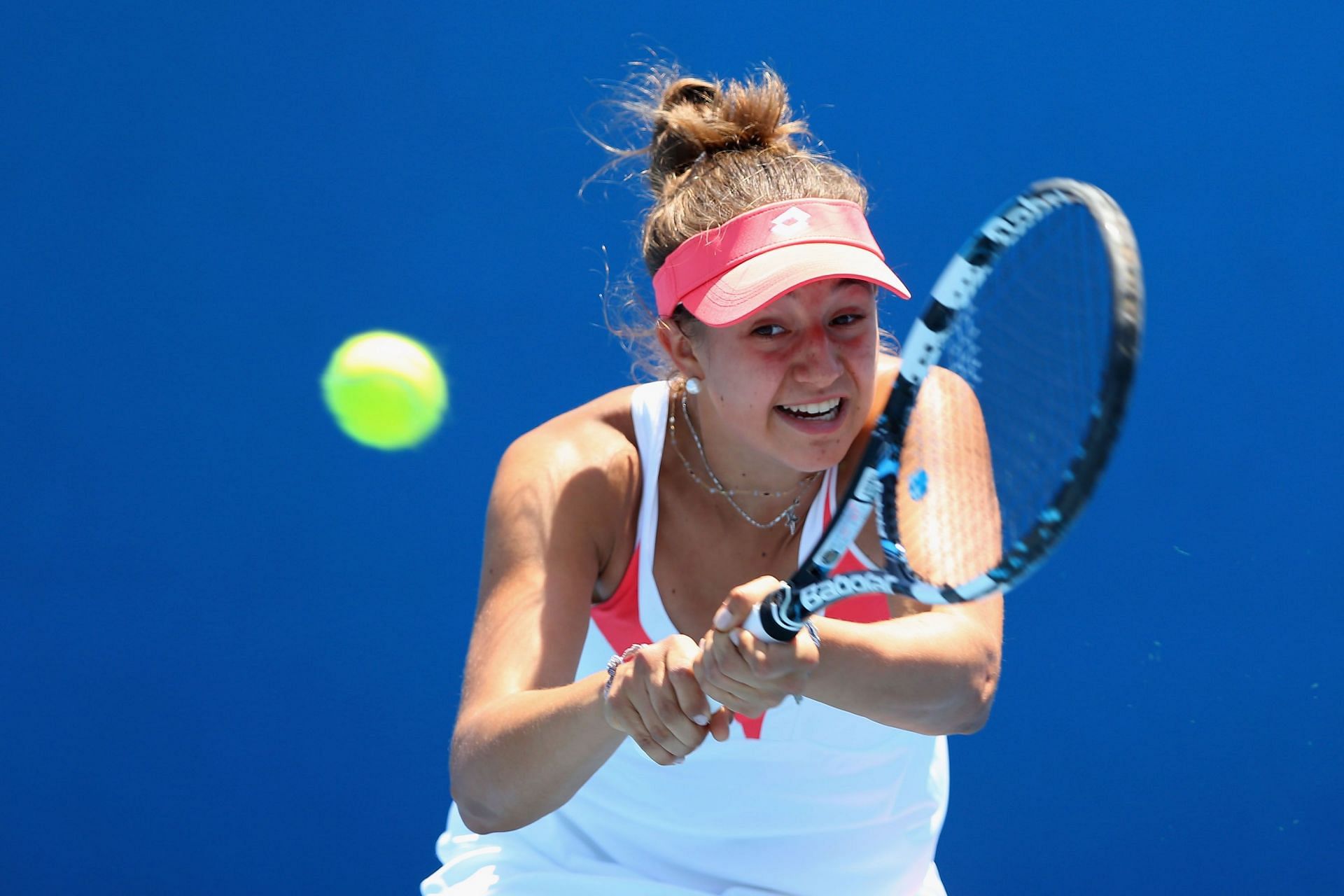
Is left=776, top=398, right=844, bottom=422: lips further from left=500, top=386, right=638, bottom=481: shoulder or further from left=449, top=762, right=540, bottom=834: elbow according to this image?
left=449, top=762, right=540, bottom=834: elbow

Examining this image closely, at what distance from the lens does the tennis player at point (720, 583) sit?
5.06ft

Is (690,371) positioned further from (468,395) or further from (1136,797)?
(1136,797)

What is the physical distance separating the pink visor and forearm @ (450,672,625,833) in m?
0.46

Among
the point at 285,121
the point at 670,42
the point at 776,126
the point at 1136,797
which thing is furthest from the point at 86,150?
the point at 1136,797

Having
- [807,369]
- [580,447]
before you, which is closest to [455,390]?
[580,447]

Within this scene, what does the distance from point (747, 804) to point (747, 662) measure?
591mm

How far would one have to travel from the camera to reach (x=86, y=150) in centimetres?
260

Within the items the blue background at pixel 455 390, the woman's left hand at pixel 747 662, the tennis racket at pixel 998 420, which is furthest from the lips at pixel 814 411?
the blue background at pixel 455 390

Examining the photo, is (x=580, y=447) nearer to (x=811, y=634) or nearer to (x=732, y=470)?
(x=732, y=470)

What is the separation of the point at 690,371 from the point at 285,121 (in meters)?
1.18

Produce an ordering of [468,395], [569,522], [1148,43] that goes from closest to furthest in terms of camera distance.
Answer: [569,522], [1148,43], [468,395]

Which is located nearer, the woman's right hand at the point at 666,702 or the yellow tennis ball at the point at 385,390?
the woman's right hand at the point at 666,702

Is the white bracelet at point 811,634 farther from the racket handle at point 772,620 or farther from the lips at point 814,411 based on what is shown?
the lips at point 814,411

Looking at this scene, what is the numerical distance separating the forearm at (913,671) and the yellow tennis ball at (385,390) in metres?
1.30
